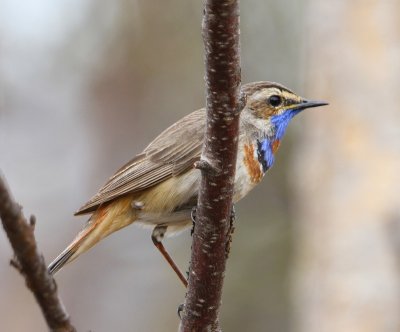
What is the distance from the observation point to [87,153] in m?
12.8

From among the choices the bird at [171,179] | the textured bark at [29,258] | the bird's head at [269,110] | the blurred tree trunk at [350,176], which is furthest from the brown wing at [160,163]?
the blurred tree trunk at [350,176]

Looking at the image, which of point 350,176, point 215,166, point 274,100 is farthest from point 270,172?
point 215,166

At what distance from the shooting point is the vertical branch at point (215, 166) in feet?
11.1

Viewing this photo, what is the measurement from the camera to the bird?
557 centimetres

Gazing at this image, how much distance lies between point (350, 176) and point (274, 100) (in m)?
3.28

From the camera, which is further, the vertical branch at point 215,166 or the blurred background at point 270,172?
the blurred background at point 270,172

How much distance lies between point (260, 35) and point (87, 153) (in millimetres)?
3242

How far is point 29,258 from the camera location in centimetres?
259

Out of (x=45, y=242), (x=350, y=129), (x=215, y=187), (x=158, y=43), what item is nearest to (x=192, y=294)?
(x=215, y=187)

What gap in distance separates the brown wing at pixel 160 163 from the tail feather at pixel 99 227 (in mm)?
90

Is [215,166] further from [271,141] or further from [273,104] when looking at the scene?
[273,104]

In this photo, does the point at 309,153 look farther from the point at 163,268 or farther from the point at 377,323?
the point at 163,268

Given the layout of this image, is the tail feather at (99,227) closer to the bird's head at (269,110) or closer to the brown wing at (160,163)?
the brown wing at (160,163)

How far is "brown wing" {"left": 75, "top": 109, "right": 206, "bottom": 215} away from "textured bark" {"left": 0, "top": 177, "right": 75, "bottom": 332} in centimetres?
296
